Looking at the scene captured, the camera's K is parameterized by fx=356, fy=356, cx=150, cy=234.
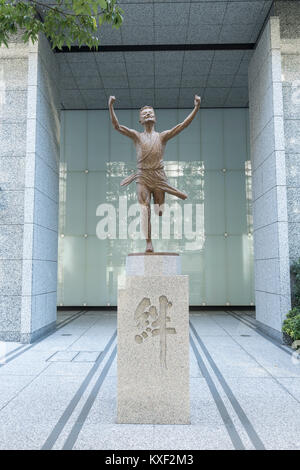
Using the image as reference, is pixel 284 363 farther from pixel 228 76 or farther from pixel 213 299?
pixel 228 76

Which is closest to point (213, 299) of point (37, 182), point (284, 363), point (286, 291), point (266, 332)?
point (266, 332)

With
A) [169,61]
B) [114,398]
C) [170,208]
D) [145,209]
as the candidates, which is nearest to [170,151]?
[170,208]

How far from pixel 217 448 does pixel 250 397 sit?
1.28m

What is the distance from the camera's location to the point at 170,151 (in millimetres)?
11906

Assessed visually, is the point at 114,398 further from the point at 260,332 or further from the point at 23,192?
the point at 260,332

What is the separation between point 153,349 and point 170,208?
835 centimetres

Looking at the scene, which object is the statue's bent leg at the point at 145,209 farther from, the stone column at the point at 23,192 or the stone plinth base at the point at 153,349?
the stone column at the point at 23,192

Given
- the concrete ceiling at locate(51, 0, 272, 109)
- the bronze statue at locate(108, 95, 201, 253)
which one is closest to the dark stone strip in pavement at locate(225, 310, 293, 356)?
the bronze statue at locate(108, 95, 201, 253)

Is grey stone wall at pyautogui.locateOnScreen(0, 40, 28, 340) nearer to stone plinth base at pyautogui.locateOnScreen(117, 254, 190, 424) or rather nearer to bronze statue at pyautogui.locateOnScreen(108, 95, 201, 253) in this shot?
bronze statue at pyautogui.locateOnScreen(108, 95, 201, 253)

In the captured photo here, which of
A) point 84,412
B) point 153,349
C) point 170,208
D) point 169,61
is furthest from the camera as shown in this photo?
point 170,208

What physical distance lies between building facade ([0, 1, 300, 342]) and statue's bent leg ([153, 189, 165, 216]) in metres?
3.57

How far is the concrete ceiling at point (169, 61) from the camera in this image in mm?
7363

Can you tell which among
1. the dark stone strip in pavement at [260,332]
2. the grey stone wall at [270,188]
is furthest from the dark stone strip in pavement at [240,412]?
the grey stone wall at [270,188]

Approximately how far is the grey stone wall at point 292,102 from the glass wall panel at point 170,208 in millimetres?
4819
